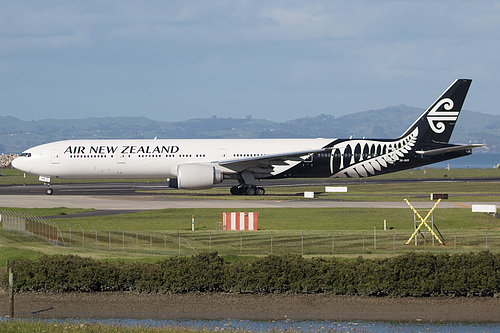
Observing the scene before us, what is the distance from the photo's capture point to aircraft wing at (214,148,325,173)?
6191 cm

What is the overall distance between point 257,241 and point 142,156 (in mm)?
30124

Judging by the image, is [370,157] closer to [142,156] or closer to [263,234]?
[142,156]

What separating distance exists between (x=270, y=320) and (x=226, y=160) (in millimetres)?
42617

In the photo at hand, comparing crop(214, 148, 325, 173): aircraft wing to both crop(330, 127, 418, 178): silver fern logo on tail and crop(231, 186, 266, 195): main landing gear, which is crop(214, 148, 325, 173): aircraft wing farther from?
crop(330, 127, 418, 178): silver fern logo on tail

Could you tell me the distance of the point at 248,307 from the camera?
25.1m

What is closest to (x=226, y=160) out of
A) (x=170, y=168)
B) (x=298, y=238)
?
(x=170, y=168)

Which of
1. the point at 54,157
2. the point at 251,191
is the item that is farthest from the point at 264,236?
the point at 54,157

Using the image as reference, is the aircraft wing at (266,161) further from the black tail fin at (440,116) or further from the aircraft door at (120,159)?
the black tail fin at (440,116)

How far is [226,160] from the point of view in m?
65.5

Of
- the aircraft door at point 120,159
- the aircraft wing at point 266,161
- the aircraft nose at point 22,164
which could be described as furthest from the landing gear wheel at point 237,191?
the aircraft nose at point 22,164

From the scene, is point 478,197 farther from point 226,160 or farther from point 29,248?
point 29,248

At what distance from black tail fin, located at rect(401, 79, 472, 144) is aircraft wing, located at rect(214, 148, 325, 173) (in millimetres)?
10451

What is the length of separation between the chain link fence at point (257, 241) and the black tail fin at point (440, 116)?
2793cm

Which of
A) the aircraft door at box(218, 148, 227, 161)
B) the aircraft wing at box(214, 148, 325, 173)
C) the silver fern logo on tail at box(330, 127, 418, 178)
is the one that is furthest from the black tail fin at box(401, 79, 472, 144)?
the aircraft door at box(218, 148, 227, 161)
